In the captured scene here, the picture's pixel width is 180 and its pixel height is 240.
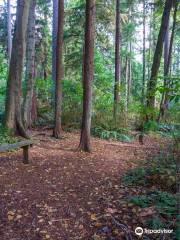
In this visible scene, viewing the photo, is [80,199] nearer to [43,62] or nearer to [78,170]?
[78,170]

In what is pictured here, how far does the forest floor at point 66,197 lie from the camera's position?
4426 millimetres

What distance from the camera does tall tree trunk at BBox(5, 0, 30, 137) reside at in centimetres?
974

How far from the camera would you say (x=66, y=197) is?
5.57m

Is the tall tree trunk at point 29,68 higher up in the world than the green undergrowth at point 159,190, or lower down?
higher up

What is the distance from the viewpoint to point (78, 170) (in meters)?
7.24

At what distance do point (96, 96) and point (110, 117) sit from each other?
56.8 inches

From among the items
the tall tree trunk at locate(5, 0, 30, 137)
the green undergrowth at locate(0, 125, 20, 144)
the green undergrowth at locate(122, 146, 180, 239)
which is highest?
the tall tree trunk at locate(5, 0, 30, 137)

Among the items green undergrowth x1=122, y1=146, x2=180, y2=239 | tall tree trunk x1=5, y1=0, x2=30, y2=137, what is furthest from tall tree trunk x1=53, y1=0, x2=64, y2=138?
green undergrowth x1=122, y1=146, x2=180, y2=239

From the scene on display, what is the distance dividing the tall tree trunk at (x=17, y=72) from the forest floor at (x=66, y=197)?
58.4 inches

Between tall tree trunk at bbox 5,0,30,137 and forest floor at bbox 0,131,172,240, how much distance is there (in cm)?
148

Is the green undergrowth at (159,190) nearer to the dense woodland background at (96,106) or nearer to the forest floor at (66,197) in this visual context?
the dense woodland background at (96,106)

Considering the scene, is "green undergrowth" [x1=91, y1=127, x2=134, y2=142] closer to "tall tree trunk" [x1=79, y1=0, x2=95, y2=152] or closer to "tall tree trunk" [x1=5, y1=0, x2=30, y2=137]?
"tall tree trunk" [x1=79, y1=0, x2=95, y2=152]

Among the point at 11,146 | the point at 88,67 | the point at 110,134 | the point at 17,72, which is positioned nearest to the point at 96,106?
the point at 110,134

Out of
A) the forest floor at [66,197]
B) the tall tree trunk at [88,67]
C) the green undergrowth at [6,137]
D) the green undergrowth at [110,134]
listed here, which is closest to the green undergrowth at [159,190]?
the forest floor at [66,197]
